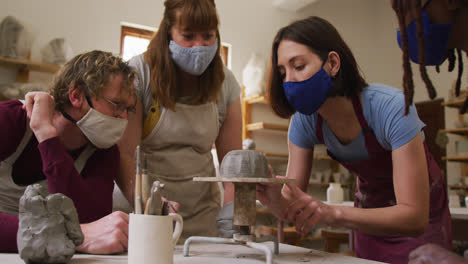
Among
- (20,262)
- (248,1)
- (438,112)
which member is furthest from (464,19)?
(438,112)

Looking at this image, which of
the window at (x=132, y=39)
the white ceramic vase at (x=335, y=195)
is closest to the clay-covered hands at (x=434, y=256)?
the white ceramic vase at (x=335, y=195)

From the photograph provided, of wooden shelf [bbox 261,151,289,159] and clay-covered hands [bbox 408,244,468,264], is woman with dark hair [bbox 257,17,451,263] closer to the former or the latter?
clay-covered hands [bbox 408,244,468,264]

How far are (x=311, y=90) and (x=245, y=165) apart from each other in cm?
49

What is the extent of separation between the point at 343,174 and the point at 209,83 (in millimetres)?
5079

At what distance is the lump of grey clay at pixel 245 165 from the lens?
971 millimetres

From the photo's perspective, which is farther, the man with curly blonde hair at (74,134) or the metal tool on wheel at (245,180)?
the man with curly blonde hair at (74,134)

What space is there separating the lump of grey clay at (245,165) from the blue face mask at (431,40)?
427 mm

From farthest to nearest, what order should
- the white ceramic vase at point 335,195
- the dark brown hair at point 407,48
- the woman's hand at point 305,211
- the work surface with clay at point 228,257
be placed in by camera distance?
the white ceramic vase at point 335,195, the woman's hand at point 305,211, the work surface with clay at point 228,257, the dark brown hair at point 407,48

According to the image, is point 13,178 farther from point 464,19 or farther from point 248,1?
point 248,1

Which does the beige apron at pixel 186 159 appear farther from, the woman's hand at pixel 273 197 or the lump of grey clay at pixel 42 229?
the lump of grey clay at pixel 42 229

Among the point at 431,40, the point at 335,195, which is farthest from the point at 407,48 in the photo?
the point at 335,195

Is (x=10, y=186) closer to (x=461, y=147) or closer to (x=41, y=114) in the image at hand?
(x=41, y=114)

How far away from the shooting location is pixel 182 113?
1.63m

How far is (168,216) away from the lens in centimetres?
81
